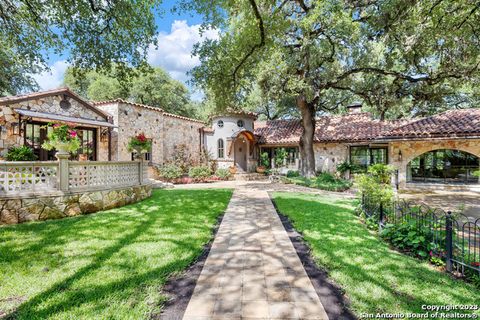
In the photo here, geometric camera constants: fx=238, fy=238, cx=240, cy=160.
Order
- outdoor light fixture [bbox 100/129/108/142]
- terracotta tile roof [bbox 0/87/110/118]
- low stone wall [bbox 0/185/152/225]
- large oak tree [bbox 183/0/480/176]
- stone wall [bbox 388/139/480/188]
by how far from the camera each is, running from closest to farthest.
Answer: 1. low stone wall [bbox 0/185/152/225]
2. large oak tree [bbox 183/0/480/176]
3. terracotta tile roof [bbox 0/87/110/118]
4. stone wall [bbox 388/139/480/188]
5. outdoor light fixture [bbox 100/129/108/142]

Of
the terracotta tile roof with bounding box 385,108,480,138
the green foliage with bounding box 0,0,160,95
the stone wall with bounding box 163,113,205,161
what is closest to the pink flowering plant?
the green foliage with bounding box 0,0,160,95

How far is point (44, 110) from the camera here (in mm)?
10797

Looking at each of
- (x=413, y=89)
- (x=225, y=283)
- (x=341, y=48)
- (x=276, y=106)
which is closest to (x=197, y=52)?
(x=341, y=48)

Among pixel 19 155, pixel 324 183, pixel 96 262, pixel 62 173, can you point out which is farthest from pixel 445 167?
pixel 19 155

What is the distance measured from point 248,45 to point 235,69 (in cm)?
143

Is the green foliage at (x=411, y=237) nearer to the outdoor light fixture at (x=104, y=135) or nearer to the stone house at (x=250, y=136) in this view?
the stone house at (x=250, y=136)

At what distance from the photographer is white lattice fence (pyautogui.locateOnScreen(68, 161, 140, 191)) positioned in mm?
7348

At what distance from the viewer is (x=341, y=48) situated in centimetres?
1359

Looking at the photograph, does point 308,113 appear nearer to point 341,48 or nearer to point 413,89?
point 341,48

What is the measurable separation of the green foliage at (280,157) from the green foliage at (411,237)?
14.6 meters

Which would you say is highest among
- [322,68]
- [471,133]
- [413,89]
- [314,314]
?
[322,68]

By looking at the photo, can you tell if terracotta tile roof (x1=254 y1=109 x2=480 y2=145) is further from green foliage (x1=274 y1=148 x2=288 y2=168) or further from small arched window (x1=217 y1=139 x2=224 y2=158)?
small arched window (x1=217 y1=139 x2=224 y2=158)

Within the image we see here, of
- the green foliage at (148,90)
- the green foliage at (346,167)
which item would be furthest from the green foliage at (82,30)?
the green foliage at (148,90)

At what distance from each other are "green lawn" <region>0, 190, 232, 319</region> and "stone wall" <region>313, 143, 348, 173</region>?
13.3 m
